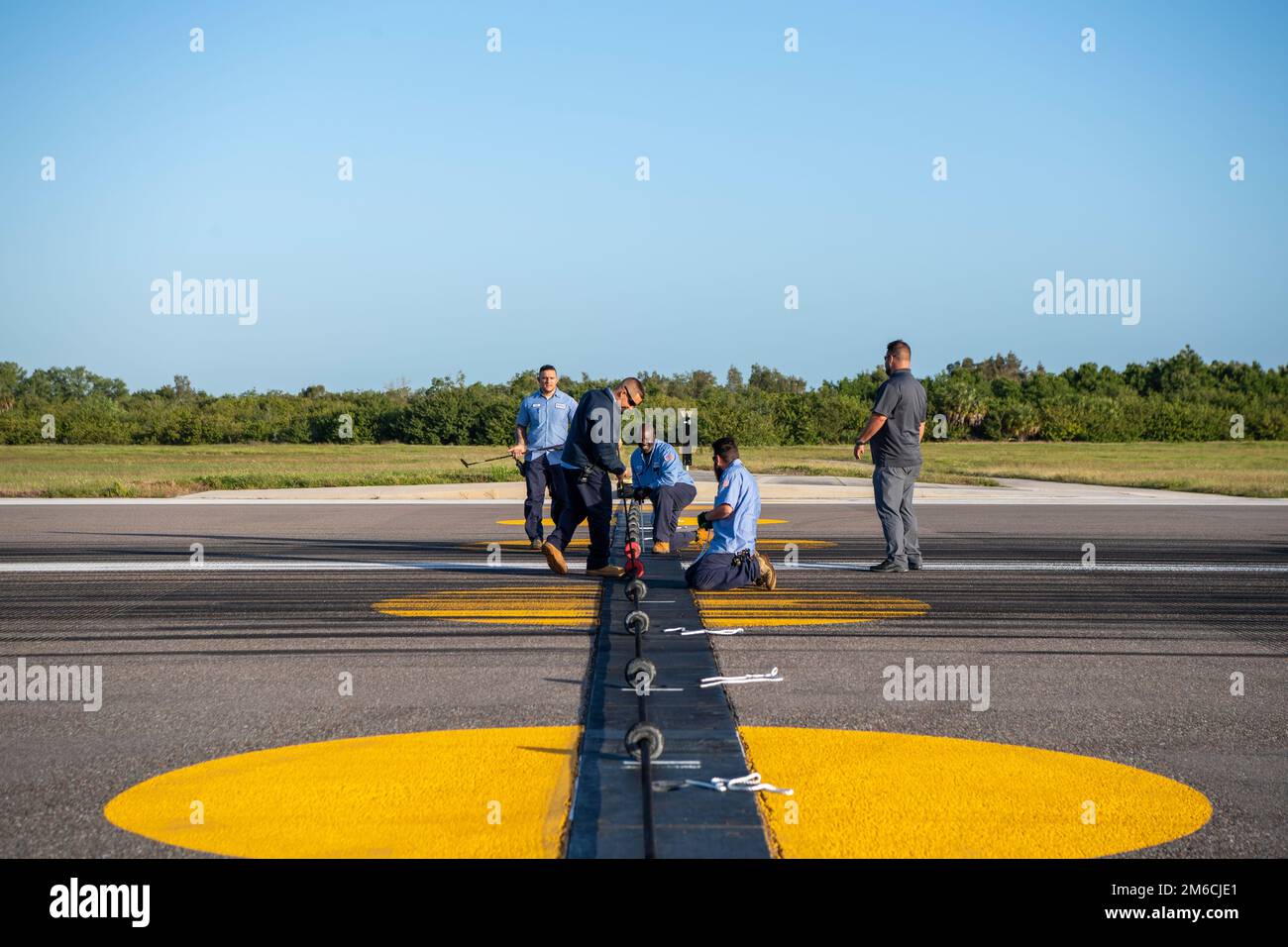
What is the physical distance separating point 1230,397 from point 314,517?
77124mm

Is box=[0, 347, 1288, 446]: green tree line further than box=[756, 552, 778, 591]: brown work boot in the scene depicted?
Yes

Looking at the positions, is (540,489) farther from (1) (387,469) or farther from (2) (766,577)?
(1) (387,469)

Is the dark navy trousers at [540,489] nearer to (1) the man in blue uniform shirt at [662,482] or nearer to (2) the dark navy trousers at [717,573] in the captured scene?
(1) the man in blue uniform shirt at [662,482]

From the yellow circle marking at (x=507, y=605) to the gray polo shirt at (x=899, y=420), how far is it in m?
3.05

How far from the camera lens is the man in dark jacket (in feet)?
35.6

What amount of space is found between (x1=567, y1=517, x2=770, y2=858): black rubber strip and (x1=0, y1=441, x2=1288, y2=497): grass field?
67.6ft

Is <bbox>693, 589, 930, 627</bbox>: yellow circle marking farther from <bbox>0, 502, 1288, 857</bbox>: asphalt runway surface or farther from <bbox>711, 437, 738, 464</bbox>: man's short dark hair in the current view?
<bbox>711, 437, 738, 464</bbox>: man's short dark hair

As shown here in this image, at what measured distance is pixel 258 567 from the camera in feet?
40.4

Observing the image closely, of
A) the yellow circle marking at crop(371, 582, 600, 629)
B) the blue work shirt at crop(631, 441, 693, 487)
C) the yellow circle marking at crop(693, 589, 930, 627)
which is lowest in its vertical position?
the yellow circle marking at crop(693, 589, 930, 627)

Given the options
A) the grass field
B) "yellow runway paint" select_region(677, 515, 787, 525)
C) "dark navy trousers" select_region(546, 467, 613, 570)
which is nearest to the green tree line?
the grass field

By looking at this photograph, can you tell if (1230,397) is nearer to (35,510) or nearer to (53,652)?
(35,510)

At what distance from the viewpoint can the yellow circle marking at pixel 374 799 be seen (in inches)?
167

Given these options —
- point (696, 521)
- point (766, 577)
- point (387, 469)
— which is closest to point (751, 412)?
point (387, 469)

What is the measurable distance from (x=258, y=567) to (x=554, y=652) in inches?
223
